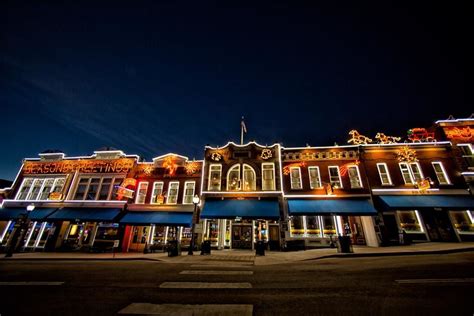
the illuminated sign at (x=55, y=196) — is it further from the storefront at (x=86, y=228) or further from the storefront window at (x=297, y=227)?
the storefront window at (x=297, y=227)

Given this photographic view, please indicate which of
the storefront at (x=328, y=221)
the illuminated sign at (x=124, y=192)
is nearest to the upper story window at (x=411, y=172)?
the storefront at (x=328, y=221)

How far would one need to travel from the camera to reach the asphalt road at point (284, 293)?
4.40 m

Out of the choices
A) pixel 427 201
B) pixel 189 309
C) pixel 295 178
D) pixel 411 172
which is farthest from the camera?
pixel 295 178

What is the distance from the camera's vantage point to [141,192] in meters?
22.3

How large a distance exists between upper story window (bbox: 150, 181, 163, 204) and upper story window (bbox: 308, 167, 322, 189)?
15668 millimetres

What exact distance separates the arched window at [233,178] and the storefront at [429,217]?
1343 centimetres

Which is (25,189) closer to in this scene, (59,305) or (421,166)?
(59,305)

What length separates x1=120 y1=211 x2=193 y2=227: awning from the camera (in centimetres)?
1912

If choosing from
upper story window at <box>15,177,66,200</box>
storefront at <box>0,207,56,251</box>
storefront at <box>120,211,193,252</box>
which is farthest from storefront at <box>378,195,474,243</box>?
upper story window at <box>15,177,66,200</box>

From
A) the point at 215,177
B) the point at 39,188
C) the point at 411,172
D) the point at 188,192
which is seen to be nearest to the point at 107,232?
the point at 188,192

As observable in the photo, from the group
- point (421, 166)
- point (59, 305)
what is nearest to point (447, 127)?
point (421, 166)

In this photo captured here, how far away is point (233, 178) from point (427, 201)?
17.5 metres

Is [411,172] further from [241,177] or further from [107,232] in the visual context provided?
[107,232]

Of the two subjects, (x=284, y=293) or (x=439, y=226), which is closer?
(x=284, y=293)
